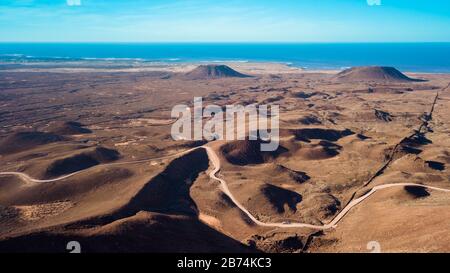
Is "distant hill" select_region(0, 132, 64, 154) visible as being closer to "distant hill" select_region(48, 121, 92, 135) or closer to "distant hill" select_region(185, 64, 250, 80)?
"distant hill" select_region(48, 121, 92, 135)

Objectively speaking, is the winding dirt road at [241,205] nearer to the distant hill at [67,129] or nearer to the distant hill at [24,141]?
the distant hill at [24,141]

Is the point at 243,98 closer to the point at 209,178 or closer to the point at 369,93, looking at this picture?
the point at 369,93

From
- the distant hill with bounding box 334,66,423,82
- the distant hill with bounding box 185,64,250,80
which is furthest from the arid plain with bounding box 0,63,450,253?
the distant hill with bounding box 185,64,250,80

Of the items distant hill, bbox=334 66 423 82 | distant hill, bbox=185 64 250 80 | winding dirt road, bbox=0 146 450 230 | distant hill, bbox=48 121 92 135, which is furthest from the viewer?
distant hill, bbox=185 64 250 80

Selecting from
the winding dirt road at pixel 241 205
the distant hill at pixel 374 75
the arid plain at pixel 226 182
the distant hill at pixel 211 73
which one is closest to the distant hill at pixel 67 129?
the arid plain at pixel 226 182

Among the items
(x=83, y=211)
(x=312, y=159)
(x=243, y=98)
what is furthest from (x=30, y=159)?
(x=243, y=98)

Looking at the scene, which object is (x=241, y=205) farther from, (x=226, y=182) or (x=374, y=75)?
(x=374, y=75)

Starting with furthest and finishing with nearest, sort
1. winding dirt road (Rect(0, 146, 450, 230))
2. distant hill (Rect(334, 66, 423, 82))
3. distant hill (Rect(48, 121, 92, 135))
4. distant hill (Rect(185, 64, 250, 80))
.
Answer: distant hill (Rect(185, 64, 250, 80)) → distant hill (Rect(334, 66, 423, 82)) → distant hill (Rect(48, 121, 92, 135)) → winding dirt road (Rect(0, 146, 450, 230))
